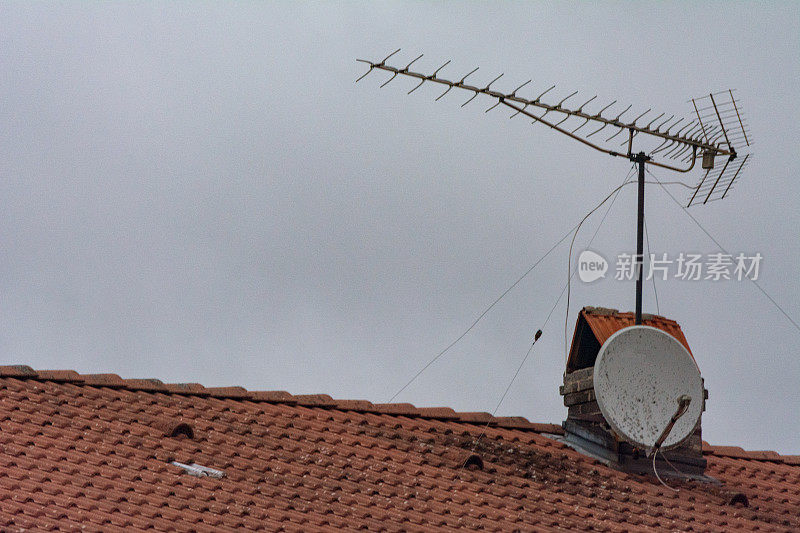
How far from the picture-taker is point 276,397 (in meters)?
13.2

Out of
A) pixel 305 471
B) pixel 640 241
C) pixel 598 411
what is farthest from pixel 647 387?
pixel 305 471

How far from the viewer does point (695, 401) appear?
12945 mm

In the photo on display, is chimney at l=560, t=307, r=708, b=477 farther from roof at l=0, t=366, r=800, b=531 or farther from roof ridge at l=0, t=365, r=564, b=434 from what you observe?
roof ridge at l=0, t=365, r=564, b=434

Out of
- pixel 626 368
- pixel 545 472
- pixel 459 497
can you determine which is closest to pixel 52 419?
pixel 459 497

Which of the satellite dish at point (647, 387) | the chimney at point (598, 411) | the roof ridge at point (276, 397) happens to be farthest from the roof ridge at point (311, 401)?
the satellite dish at point (647, 387)

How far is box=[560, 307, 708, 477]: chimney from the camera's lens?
13055 mm

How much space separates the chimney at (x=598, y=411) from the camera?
1305 cm

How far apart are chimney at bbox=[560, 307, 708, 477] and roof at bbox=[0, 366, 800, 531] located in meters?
0.22

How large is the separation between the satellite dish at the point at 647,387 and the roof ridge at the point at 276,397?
4.71 feet

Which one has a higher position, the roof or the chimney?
the chimney

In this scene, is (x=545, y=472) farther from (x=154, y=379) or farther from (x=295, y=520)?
(x=154, y=379)

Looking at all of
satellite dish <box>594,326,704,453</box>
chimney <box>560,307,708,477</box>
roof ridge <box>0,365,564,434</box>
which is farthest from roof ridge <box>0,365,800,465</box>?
satellite dish <box>594,326,704,453</box>

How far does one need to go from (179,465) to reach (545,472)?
383cm

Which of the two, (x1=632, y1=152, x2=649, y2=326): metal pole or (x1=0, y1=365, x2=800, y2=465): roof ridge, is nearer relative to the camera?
(x1=0, y1=365, x2=800, y2=465): roof ridge
